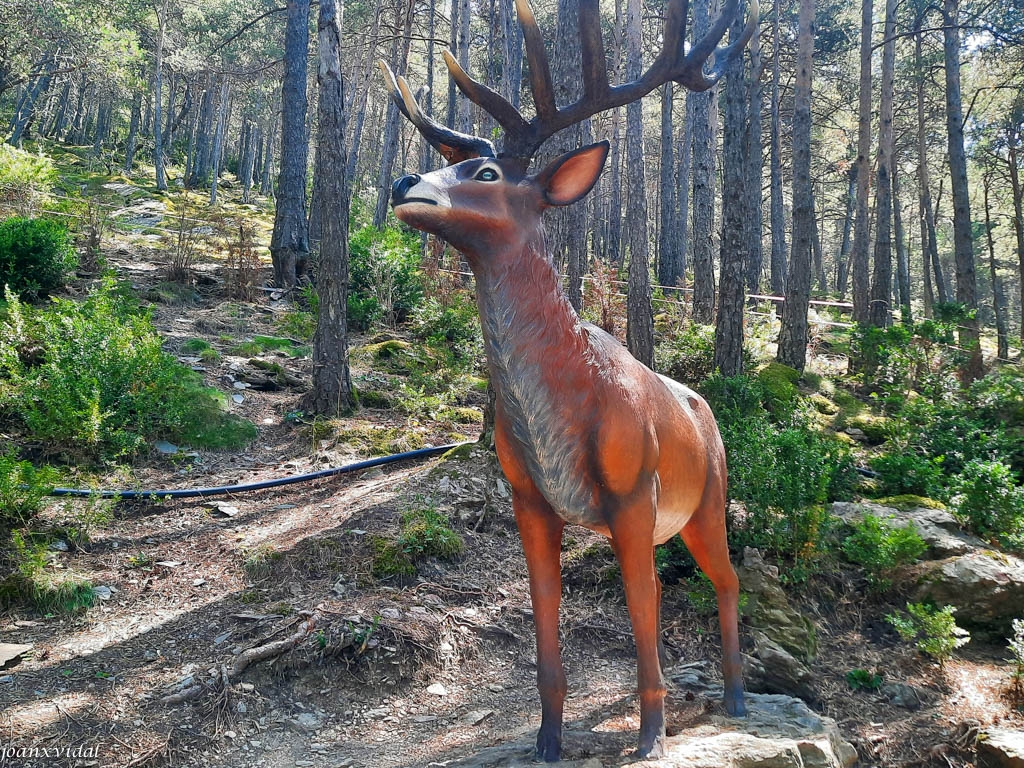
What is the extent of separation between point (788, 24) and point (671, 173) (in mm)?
7611

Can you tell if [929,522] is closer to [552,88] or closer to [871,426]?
[871,426]

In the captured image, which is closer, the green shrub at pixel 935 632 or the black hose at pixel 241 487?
the green shrub at pixel 935 632

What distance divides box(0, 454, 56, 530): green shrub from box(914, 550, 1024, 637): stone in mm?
7347

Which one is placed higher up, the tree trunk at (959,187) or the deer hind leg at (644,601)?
the tree trunk at (959,187)

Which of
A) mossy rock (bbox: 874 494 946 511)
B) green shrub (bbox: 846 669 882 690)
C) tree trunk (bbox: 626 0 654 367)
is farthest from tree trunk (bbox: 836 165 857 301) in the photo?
green shrub (bbox: 846 669 882 690)

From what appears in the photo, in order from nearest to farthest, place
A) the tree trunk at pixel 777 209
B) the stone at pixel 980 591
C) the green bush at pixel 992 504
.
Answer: the stone at pixel 980 591
the green bush at pixel 992 504
the tree trunk at pixel 777 209

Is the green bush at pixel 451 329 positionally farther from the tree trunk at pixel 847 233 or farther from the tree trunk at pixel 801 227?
the tree trunk at pixel 847 233

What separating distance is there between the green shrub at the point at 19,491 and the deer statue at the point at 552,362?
14.7 ft

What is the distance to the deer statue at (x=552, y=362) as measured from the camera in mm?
2895

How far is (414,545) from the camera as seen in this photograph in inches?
234

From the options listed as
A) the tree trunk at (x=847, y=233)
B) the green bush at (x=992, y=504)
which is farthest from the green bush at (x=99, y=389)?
the tree trunk at (x=847, y=233)

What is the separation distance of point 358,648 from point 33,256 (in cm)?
978

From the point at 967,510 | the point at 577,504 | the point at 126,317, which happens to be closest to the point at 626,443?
the point at 577,504

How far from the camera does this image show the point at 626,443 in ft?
10.2
